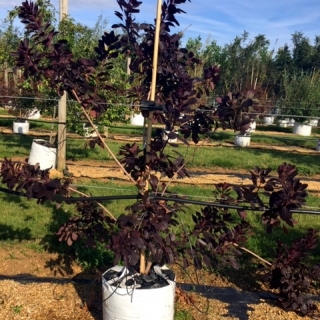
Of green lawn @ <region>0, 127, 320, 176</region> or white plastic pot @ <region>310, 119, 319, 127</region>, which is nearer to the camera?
green lawn @ <region>0, 127, 320, 176</region>

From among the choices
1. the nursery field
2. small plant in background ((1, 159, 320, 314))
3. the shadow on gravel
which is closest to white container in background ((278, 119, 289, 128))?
the nursery field

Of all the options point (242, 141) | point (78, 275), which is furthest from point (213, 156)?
point (78, 275)

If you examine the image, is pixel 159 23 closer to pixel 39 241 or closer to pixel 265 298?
pixel 265 298

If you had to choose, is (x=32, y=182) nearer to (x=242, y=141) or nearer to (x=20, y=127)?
(x=242, y=141)

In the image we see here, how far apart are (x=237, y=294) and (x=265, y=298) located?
22 cm

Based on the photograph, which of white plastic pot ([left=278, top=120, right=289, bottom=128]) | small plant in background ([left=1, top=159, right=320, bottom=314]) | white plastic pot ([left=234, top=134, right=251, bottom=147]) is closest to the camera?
small plant in background ([left=1, top=159, right=320, bottom=314])

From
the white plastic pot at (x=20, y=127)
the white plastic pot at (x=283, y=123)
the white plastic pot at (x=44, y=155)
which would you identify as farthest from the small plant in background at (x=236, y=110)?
the white plastic pot at (x=283, y=123)

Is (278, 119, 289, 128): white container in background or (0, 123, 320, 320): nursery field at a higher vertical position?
(278, 119, 289, 128): white container in background

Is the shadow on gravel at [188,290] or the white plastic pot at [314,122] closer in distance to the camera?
the shadow on gravel at [188,290]

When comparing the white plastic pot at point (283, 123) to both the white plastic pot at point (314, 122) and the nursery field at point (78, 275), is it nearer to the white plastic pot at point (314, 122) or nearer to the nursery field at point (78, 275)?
the white plastic pot at point (314, 122)

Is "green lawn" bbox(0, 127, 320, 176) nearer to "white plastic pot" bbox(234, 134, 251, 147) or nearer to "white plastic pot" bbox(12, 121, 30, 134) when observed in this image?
"white plastic pot" bbox(234, 134, 251, 147)

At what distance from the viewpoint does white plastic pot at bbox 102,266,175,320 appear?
8.85ft

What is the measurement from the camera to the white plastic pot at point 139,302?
2.70 meters

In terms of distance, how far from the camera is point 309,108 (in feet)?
66.1
